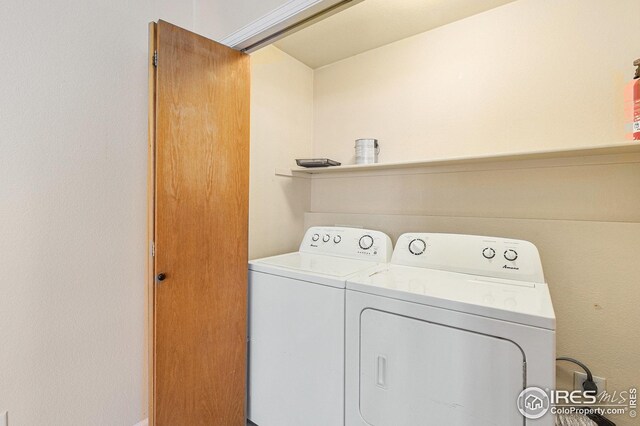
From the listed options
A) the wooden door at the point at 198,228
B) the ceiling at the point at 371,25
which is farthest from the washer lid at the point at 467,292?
the ceiling at the point at 371,25

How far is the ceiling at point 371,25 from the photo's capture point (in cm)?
164

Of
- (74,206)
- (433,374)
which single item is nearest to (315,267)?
(433,374)

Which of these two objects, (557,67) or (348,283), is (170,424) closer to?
(348,283)

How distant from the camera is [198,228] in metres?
1.40

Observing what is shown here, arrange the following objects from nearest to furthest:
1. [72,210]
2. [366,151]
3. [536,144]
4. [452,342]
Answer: [452,342], [72,210], [536,144], [366,151]

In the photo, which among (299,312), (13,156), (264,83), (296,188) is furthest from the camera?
(296,188)

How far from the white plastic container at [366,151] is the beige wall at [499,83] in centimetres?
11

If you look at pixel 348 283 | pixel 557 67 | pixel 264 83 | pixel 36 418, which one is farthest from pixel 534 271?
pixel 36 418

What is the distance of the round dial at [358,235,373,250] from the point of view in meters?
1.80

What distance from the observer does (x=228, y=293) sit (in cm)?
152

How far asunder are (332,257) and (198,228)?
86 centimetres

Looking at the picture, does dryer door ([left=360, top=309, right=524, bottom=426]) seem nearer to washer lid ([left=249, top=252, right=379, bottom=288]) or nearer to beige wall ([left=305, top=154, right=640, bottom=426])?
washer lid ([left=249, top=252, right=379, bottom=288])

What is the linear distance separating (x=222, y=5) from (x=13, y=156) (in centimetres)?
114

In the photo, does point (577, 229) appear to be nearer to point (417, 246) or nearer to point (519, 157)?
point (519, 157)
